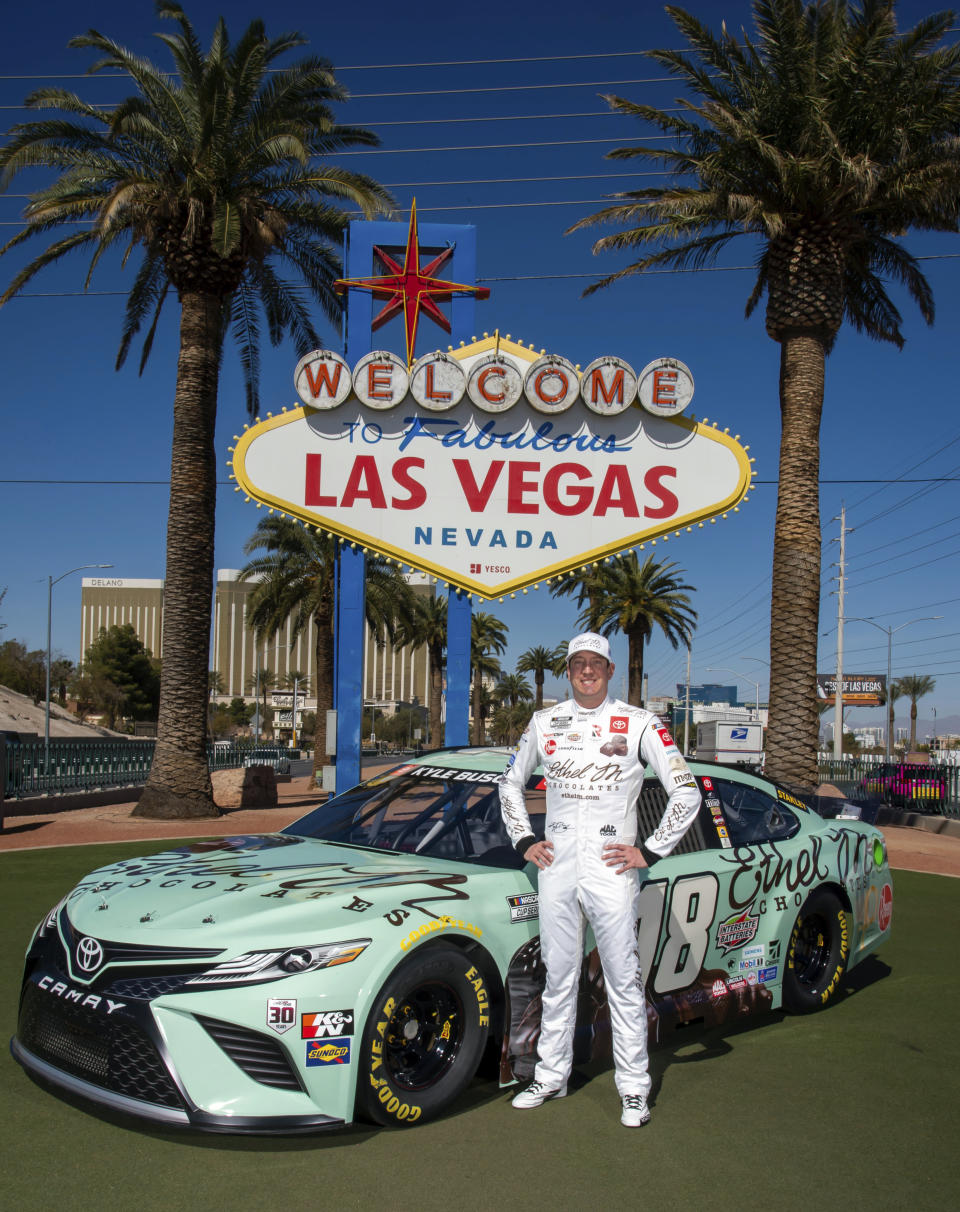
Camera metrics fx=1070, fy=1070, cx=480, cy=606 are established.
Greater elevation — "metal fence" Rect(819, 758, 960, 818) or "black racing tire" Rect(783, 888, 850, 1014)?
"black racing tire" Rect(783, 888, 850, 1014)

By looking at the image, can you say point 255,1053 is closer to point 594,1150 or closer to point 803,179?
point 594,1150

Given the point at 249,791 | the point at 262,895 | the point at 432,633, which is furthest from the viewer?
the point at 432,633

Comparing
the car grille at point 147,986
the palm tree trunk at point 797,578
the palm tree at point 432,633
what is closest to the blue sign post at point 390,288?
the palm tree trunk at point 797,578

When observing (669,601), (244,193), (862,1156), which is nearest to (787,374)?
(244,193)

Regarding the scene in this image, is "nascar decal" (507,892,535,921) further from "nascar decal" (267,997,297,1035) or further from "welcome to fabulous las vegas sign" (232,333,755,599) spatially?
"welcome to fabulous las vegas sign" (232,333,755,599)

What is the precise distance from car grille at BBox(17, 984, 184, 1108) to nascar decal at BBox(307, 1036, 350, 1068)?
44 cm

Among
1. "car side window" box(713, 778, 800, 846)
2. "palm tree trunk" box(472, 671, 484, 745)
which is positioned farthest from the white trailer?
"car side window" box(713, 778, 800, 846)

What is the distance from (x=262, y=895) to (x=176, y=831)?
42.0ft

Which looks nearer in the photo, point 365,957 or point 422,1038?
point 365,957

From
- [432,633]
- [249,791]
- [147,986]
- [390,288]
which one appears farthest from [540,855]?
[432,633]

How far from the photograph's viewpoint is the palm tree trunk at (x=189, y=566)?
18.5 metres

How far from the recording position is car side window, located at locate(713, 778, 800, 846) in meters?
5.49

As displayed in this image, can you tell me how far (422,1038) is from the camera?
4031 mm

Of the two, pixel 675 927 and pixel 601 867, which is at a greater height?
pixel 601 867
